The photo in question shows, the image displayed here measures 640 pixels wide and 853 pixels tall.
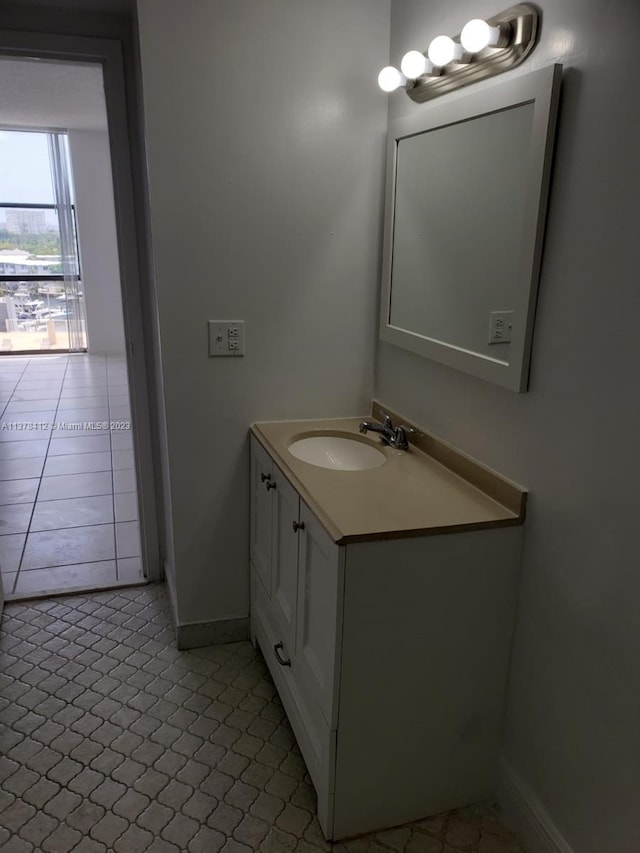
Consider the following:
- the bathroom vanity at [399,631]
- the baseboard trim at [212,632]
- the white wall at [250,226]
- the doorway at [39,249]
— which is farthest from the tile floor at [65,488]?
the doorway at [39,249]

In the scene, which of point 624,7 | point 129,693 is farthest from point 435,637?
point 624,7

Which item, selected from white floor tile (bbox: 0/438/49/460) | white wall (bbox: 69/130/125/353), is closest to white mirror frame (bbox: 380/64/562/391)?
white floor tile (bbox: 0/438/49/460)

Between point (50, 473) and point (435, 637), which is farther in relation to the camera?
point (50, 473)

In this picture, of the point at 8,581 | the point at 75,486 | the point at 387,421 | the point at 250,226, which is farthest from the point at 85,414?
the point at 387,421

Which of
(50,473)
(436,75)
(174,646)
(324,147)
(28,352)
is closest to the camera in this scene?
(436,75)

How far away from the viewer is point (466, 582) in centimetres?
151

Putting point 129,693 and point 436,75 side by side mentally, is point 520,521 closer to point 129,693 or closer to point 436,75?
point 436,75

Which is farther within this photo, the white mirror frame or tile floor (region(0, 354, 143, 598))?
tile floor (region(0, 354, 143, 598))

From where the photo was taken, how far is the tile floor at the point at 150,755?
1.57 metres

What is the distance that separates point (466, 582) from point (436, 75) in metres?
1.29

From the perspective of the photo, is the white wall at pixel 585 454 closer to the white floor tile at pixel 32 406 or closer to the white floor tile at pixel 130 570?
the white floor tile at pixel 130 570

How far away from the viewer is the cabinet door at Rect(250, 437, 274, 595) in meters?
1.99

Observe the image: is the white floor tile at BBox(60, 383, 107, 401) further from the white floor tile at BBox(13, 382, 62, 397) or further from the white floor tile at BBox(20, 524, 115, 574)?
the white floor tile at BBox(20, 524, 115, 574)

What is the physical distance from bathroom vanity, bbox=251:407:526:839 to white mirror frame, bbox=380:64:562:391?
0.89 feet
